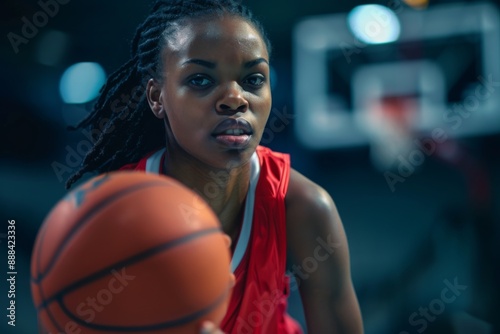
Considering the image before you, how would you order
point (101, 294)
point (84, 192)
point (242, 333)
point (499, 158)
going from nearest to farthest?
point (101, 294)
point (84, 192)
point (242, 333)
point (499, 158)

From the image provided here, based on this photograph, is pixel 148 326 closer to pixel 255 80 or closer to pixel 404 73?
pixel 255 80

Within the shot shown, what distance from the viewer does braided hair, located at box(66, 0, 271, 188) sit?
2.14m

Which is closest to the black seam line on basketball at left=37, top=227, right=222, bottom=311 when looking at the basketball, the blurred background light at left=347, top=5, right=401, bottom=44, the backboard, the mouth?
the basketball

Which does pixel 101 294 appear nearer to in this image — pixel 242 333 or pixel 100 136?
pixel 242 333

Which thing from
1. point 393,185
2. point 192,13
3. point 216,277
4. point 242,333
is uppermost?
point 192,13

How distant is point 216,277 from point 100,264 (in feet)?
0.79

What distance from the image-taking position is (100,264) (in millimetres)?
1371

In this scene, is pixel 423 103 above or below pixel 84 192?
below

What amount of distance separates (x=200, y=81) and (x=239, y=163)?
252mm

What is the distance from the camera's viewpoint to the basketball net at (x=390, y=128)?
16.1 feet

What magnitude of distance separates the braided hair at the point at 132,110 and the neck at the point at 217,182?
194 millimetres

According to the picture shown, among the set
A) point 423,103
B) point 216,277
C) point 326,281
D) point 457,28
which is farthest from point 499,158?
point 216,277

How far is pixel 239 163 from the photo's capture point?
6.26 feet

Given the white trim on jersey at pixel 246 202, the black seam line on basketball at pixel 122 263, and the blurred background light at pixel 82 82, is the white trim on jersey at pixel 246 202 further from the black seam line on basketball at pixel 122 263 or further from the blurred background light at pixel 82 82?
the blurred background light at pixel 82 82
